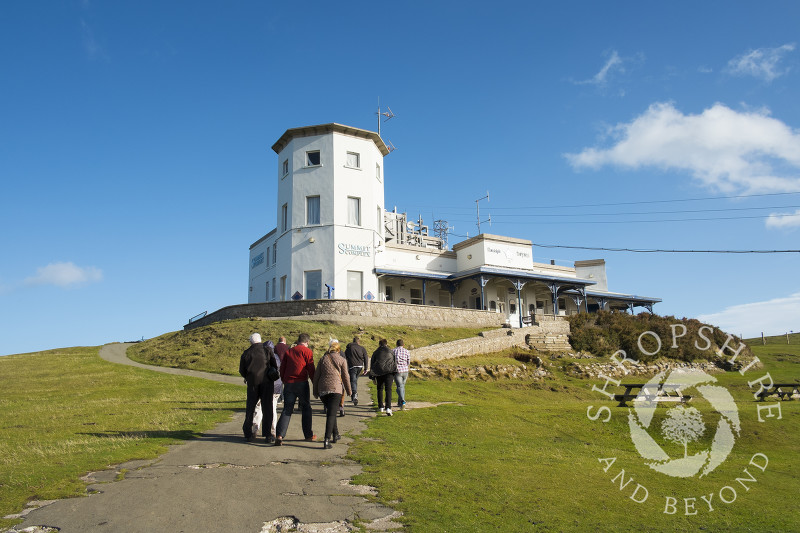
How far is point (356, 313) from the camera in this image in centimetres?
3441

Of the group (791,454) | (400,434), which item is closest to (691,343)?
(791,454)

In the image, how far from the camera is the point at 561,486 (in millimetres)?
7812

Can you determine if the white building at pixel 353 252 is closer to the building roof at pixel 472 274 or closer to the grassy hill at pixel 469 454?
the building roof at pixel 472 274

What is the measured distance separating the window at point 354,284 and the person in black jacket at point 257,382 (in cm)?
2822

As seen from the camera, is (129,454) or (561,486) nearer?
Answer: (561,486)

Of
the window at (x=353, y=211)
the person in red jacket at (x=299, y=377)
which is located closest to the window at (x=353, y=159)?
the window at (x=353, y=211)

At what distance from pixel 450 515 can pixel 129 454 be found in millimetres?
5605

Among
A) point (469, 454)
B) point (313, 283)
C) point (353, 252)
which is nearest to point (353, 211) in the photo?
point (353, 252)

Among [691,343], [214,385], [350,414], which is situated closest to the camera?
[350,414]

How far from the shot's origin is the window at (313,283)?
125 feet

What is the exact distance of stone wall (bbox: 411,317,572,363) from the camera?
2778 centimetres

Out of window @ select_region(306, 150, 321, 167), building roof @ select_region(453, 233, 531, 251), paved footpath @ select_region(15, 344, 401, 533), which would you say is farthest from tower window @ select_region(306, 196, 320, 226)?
paved footpath @ select_region(15, 344, 401, 533)

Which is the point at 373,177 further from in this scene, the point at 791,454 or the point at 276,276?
the point at 791,454

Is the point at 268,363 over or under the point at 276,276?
under
